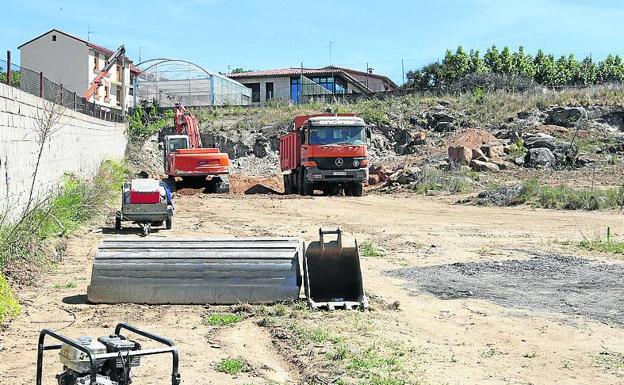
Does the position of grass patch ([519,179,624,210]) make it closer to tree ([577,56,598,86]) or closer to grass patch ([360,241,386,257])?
grass patch ([360,241,386,257])

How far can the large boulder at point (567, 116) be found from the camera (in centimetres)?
4150

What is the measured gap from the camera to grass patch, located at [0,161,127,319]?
36.4 feet

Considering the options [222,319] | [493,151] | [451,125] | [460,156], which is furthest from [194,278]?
[451,125]

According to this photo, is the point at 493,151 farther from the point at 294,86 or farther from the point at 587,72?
the point at 587,72

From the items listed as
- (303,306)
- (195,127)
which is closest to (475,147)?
(195,127)

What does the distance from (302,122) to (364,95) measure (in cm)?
2053

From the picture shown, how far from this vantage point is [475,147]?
3884 cm

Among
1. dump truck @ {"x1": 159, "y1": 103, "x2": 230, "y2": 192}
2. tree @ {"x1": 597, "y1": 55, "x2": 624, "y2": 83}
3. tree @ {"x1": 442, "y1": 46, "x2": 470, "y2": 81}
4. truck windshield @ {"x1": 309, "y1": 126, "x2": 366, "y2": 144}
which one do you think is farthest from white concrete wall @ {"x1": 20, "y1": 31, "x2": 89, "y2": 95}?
tree @ {"x1": 597, "y1": 55, "x2": 624, "y2": 83}

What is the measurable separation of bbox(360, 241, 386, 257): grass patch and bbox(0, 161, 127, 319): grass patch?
5.15 meters

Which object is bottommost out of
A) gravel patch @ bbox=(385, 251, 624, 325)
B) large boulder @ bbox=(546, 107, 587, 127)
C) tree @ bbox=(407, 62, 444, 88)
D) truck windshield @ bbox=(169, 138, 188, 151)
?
gravel patch @ bbox=(385, 251, 624, 325)

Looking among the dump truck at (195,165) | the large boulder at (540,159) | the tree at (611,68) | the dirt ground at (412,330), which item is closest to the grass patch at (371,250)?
the dirt ground at (412,330)

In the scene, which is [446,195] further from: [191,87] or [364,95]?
[191,87]

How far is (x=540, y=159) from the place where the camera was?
35219 millimetres

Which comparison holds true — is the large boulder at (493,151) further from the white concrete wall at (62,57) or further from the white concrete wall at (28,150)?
the white concrete wall at (62,57)
